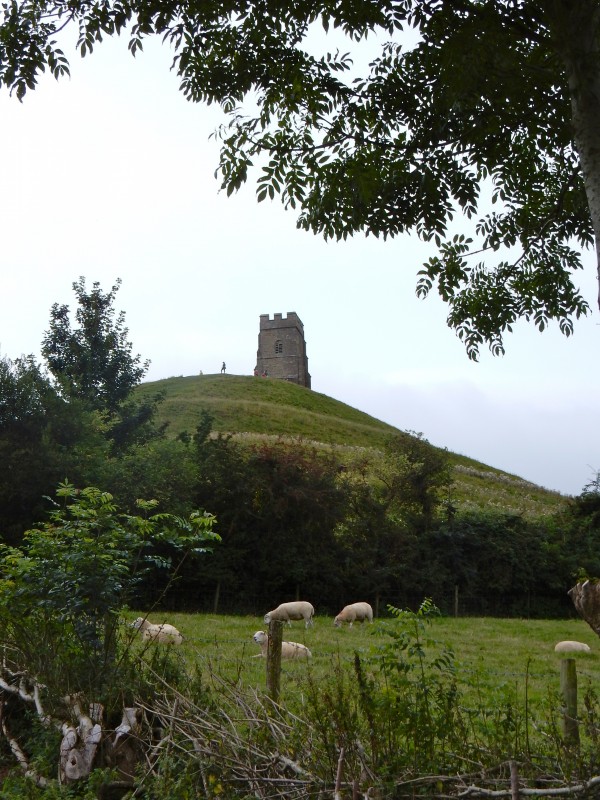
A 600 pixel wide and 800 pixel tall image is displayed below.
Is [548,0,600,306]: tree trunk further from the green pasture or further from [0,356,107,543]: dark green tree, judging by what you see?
[0,356,107,543]: dark green tree

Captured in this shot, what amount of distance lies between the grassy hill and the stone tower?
47.1 ft

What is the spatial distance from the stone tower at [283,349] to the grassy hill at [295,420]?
14349 mm

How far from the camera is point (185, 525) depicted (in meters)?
8.02

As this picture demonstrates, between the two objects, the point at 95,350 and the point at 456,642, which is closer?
the point at 456,642

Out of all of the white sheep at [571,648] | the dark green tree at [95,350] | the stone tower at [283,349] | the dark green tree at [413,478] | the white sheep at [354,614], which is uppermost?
the stone tower at [283,349]

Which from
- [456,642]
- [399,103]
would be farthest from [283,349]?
[399,103]

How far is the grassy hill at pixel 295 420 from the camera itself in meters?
→ 59.8

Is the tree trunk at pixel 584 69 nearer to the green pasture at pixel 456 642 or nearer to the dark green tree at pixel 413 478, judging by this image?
the green pasture at pixel 456 642

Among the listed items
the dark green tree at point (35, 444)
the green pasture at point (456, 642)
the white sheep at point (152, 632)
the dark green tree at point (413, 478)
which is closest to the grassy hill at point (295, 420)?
the dark green tree at point (413, 478)

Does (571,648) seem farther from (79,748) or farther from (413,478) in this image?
(413,478)

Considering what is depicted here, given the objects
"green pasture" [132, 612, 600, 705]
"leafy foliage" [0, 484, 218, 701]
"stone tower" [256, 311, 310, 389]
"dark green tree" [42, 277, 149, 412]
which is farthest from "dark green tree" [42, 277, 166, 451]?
"stone tower" [256, 311, 310, 389]

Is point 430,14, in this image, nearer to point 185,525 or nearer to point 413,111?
point 413,111

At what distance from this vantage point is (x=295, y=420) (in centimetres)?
7481

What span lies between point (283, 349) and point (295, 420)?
37.4 m
